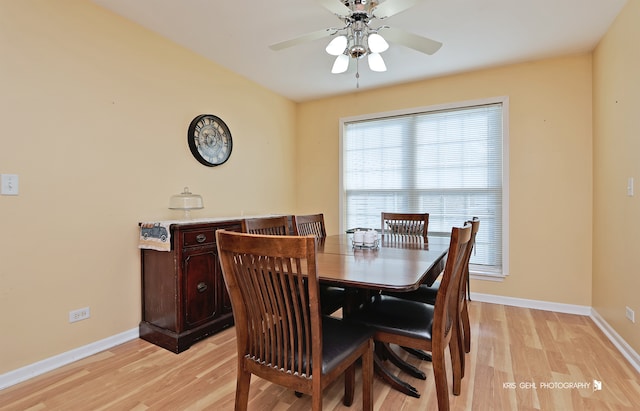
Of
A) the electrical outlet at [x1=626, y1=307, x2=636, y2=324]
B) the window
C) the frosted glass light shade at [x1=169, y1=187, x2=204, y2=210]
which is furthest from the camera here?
the window

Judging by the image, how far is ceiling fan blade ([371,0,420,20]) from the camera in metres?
1.63

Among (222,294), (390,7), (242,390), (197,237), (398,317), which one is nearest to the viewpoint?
(242,390)

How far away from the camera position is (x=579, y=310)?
297cm

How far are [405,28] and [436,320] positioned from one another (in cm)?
227

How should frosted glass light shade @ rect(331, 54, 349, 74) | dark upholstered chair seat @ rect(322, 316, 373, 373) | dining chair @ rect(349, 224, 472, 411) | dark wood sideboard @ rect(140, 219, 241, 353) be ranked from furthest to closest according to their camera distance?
dark wood sideboard @ rect(140, 219, 241, 353) < frosted glass light shade @ rect(331, 54, 349, 74) < dining chair @ rect(349, 224, 472, 411) < dark upholstered chair seat @ rect(322, 316, 373, 373)

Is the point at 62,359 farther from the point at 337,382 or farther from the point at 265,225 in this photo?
the point at 337,382

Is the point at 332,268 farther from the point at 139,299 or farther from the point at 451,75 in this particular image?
the point at 451,75

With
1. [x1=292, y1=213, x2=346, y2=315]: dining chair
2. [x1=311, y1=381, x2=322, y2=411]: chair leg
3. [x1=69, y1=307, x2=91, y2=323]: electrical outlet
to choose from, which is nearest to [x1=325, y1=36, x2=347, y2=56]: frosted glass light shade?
[x1=292, y1=213, x2=346, y2=315]: dining chair

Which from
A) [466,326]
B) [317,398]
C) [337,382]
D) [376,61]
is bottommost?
[337,382]

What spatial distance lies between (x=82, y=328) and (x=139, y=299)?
0.41 m

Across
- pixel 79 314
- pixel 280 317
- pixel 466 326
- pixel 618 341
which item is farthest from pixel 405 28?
pixel 79 314

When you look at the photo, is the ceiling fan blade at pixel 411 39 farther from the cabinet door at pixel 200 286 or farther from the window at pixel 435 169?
the cabinet door at pixel 200 286

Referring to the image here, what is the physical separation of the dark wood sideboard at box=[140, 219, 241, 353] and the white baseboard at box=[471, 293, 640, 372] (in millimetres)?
2731

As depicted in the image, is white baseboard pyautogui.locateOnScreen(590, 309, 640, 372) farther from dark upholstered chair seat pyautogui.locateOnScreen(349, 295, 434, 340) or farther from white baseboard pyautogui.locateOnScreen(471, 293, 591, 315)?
dark upholstered chair seat pyautogui.locateOnScreen(349, 295, 434, 340)
